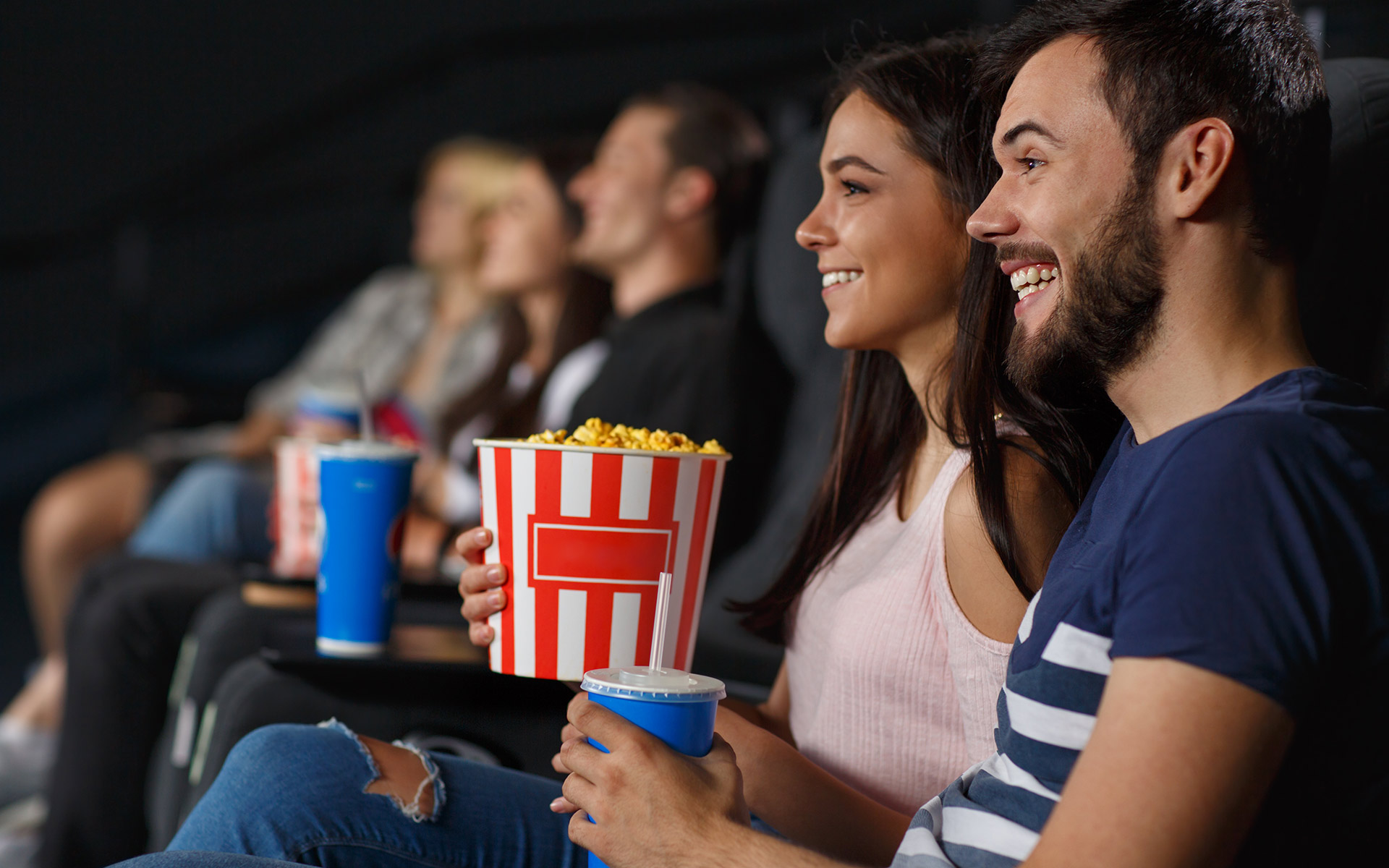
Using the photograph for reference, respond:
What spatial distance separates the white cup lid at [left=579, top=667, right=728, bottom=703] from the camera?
809 millimetres

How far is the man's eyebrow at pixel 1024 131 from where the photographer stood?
810 millimetres

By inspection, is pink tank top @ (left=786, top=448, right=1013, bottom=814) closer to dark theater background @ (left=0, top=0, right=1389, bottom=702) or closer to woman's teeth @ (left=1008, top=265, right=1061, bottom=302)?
woman's teeth @ (left=1008, top=265, right=1061, bottom=302)

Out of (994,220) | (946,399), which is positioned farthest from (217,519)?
(994,220)

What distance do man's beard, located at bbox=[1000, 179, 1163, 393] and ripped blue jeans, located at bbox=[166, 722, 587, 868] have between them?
0.61 meters

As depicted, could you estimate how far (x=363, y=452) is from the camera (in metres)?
1.27

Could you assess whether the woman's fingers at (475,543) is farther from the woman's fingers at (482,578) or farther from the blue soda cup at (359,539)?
the blue soda cup at (359,539)

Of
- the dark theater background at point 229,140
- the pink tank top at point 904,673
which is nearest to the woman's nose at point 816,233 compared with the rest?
the pink tank top at point 904,673

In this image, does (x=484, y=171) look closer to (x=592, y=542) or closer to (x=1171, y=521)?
(x=592, y=542)

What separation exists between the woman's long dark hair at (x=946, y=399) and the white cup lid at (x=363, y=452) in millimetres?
409

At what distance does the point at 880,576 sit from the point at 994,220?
0.35m

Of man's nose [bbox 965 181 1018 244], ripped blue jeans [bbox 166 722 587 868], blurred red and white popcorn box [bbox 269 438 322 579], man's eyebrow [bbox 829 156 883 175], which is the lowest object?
ripped blue jeans [bbox 166 722 587 868]

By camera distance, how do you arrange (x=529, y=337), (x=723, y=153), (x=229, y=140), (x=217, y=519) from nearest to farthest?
1. (x=723, y=153)
2. (x=217, y=519)
3. (x=529, y=337)
4. (x=229, y=140)

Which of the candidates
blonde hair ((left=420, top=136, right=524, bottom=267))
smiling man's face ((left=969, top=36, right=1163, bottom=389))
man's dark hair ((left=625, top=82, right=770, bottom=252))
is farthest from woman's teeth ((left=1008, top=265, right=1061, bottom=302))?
blonde hair ((left=420, top=136, right=524, bottom=267))

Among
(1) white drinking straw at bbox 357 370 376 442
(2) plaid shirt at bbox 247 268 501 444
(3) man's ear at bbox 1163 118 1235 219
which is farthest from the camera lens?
(2) plaid shirt at bbox 247 268 501 444
